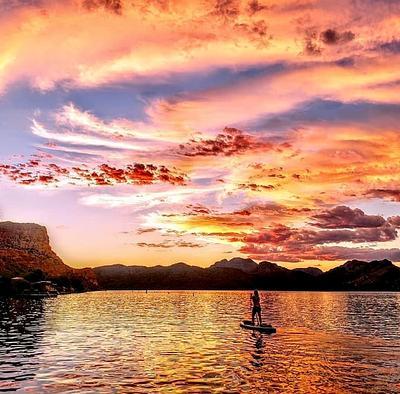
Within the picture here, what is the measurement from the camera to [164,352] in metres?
42.2

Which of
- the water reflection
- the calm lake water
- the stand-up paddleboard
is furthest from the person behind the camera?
the stand-up paddleboard

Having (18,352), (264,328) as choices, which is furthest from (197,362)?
(264,328)

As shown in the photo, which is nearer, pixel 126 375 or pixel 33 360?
pixel 126 375

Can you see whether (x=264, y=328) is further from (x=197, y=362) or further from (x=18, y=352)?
(x=18, y=352)

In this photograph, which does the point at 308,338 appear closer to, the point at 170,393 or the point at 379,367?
the point at 379,367

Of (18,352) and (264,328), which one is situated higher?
(264,328)

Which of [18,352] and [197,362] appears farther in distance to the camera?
[18,352]

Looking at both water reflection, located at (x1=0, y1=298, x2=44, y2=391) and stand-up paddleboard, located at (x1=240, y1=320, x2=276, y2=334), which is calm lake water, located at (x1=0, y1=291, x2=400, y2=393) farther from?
stand-up paddleboard, located at (x1=240, y1=320, x2=276, y2=334)

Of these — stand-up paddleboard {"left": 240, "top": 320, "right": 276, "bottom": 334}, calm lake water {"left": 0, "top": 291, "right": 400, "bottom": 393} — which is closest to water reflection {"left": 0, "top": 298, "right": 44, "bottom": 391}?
calm lake water {"left": 0, "top": 291, "right": 400, "bottom": 393}

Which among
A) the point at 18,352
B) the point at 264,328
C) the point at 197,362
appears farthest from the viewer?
the point at 264,328

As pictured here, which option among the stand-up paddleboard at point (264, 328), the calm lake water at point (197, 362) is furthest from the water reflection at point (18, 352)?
the stand-up paddleboard at point (264, 328)

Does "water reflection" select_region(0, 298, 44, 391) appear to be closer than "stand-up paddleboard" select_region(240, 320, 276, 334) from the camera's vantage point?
Yes

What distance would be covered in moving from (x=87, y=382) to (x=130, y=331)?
33.3 m

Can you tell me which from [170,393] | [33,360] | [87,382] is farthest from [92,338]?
[170,393]
